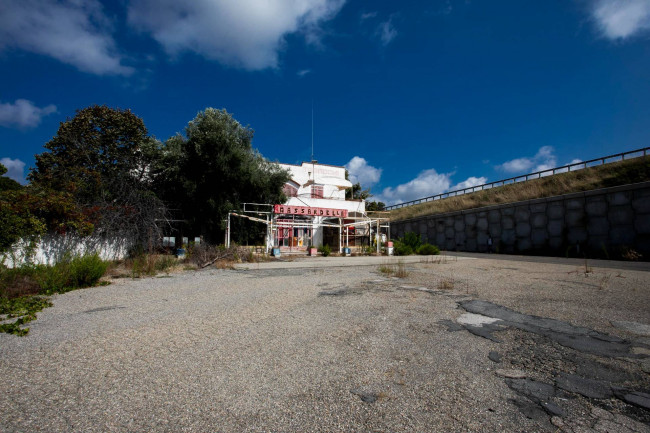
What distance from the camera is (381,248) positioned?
75.5 feet

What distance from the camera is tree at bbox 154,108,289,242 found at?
18.7 m

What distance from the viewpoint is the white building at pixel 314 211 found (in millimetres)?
21562

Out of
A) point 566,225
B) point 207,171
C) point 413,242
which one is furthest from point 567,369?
point 566,225

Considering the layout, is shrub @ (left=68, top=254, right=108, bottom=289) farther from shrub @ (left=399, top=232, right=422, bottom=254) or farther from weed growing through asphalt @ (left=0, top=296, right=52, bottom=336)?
shrub @ (left=399, top=232, right=422, bottom=254)

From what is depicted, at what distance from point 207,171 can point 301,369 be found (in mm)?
17799

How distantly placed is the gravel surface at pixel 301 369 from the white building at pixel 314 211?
15567 millimetres

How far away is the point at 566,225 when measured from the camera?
19.9 meters

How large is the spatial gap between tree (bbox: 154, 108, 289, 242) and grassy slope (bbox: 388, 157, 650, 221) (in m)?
20.1

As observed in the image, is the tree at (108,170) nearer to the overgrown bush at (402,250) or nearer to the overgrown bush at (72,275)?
the overgrown bush at (72,275)

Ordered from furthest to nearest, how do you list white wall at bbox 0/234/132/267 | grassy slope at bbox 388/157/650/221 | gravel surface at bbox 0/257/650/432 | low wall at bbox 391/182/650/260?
grassy slope at bbox 388/157/650/221 → low wall at bbox 391/182/650/260 → white wall at bbox 0/234/132/267 → gravel surface at bbox 0/257/650/432

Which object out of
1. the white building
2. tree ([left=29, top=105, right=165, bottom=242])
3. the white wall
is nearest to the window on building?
the white building

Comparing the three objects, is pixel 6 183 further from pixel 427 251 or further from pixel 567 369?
pixel 567 369

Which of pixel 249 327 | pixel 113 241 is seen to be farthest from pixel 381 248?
pixel 249 327

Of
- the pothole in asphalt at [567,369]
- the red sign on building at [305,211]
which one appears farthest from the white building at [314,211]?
the pothole in asphalt at [567,369]
